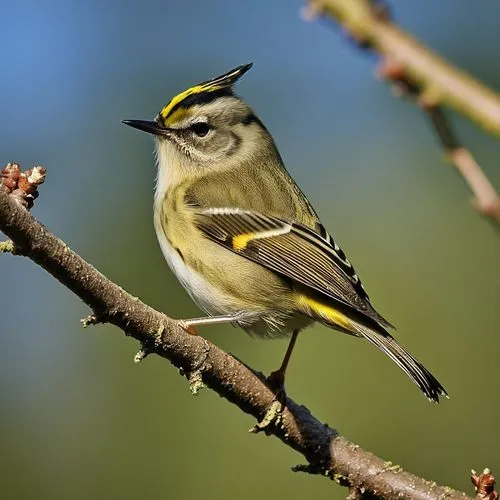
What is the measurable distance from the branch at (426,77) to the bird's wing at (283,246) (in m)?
3.05

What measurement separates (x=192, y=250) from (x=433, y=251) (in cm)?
502

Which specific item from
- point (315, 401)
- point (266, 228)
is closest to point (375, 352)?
point (315, 401)

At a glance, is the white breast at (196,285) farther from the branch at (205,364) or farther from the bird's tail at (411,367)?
the branch at (205,364)

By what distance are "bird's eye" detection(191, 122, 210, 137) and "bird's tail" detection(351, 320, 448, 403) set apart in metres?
1.84

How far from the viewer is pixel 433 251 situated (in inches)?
358

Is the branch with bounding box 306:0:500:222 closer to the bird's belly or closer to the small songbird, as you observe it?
the small songbird

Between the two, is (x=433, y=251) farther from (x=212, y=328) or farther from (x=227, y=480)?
(x=227, y=480)

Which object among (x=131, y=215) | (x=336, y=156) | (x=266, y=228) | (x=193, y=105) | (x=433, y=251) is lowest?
(x=266, y=228)

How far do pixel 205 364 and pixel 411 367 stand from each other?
41.0 inches

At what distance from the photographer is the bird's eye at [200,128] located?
5.35 metres

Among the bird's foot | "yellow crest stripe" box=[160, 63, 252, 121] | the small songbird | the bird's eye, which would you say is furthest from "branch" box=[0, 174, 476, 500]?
the bird's eye

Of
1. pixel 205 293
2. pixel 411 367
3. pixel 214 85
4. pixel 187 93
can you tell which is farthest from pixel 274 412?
pixel 187 93

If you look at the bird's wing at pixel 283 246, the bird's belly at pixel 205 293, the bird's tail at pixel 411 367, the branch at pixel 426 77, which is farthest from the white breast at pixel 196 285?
the branch at pixel 426 77

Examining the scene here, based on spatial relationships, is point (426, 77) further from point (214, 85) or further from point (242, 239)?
point (214, 85)
